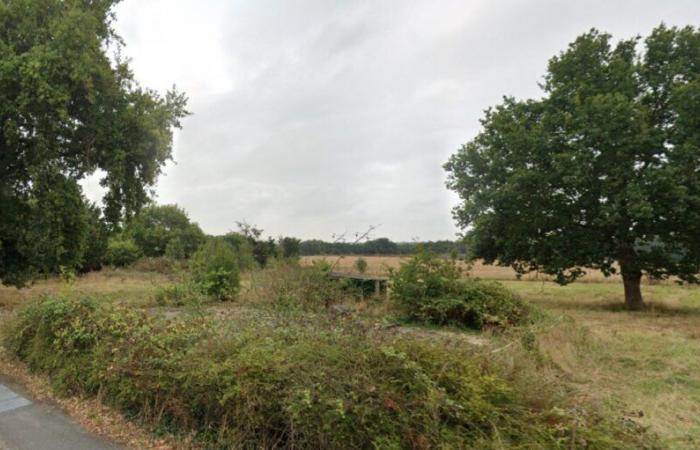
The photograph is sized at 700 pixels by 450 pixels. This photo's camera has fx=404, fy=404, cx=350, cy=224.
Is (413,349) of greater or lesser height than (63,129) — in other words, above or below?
below

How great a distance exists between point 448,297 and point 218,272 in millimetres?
8419

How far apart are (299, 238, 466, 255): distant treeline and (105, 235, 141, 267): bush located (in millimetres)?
36933

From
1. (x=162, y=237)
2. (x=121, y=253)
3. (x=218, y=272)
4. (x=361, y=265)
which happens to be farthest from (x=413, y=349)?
(x=162, y=237)

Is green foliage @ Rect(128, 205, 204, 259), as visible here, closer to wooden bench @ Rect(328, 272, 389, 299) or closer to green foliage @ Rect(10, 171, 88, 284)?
green foliage @ Rect(10, 171, 88, 284)

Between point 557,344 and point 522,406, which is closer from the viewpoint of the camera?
point 522,406

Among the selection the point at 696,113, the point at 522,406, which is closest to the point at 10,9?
the point at 522,406

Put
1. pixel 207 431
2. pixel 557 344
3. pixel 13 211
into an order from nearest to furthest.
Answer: pixel 207 431, pixel 557 344, pixel 13 211

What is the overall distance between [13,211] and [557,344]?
15940mm

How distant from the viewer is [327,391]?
2982mm

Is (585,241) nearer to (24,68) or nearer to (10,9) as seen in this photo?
(24,68)

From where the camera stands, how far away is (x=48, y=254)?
11.8 metres

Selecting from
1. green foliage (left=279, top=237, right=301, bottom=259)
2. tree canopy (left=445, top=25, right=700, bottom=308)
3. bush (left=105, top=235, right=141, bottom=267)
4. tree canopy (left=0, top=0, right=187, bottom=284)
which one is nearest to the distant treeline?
green foliage (left=279, top=237, right=301, bottom=259)

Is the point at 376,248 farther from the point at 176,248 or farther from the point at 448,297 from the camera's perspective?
the point at 176,248

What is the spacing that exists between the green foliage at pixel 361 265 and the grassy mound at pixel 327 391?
6.01 m
